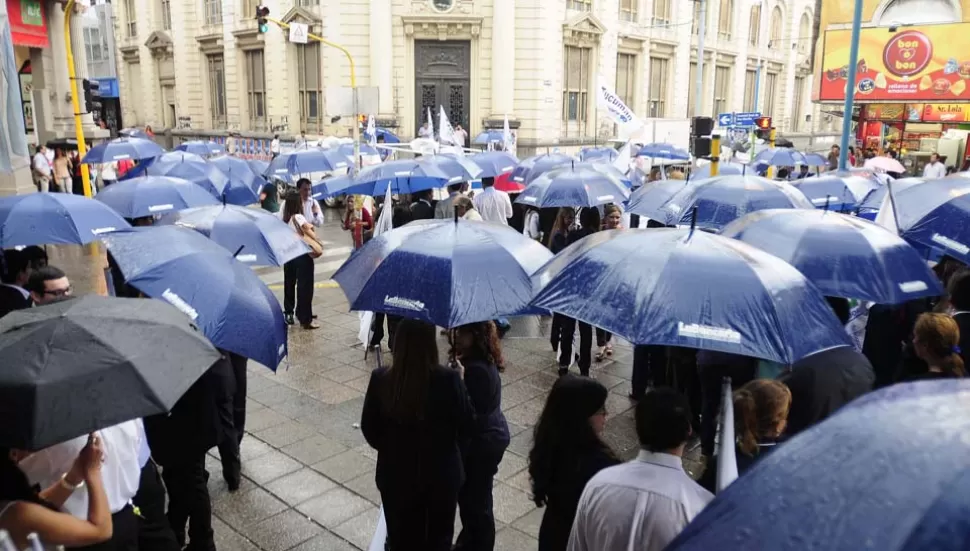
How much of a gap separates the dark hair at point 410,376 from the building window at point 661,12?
1308 inches

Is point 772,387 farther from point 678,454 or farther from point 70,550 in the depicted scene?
point 70,550

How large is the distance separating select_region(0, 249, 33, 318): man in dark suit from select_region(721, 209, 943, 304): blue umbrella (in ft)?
18.2

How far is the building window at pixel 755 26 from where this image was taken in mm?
41188

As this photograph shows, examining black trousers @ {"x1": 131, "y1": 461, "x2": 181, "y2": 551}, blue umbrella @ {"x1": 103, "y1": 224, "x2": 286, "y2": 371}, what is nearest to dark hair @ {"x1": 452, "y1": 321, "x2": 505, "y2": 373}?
blue umbrella @ {"x1": 103, "y1": 224, "x2": 286, "y2": 371}

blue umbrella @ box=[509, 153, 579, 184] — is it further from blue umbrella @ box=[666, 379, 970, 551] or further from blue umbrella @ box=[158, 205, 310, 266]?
blue umbrella @ box=[666, 379, 970, 551]

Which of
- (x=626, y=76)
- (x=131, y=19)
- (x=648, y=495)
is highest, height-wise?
(x=131, y=19)

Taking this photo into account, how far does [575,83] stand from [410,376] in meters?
28.5

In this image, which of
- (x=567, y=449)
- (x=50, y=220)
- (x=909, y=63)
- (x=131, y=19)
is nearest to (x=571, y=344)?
(x=567, y=449)

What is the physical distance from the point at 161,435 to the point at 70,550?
104 cm

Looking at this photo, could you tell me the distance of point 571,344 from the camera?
322 inches

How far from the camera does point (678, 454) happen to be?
286 cm

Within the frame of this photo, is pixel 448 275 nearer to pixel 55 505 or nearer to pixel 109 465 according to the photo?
pixel 109 465

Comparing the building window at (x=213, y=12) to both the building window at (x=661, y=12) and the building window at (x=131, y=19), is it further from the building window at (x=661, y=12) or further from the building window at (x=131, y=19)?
the building window at (x=661, y=12)

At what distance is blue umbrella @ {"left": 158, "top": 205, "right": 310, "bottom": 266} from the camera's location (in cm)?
650
